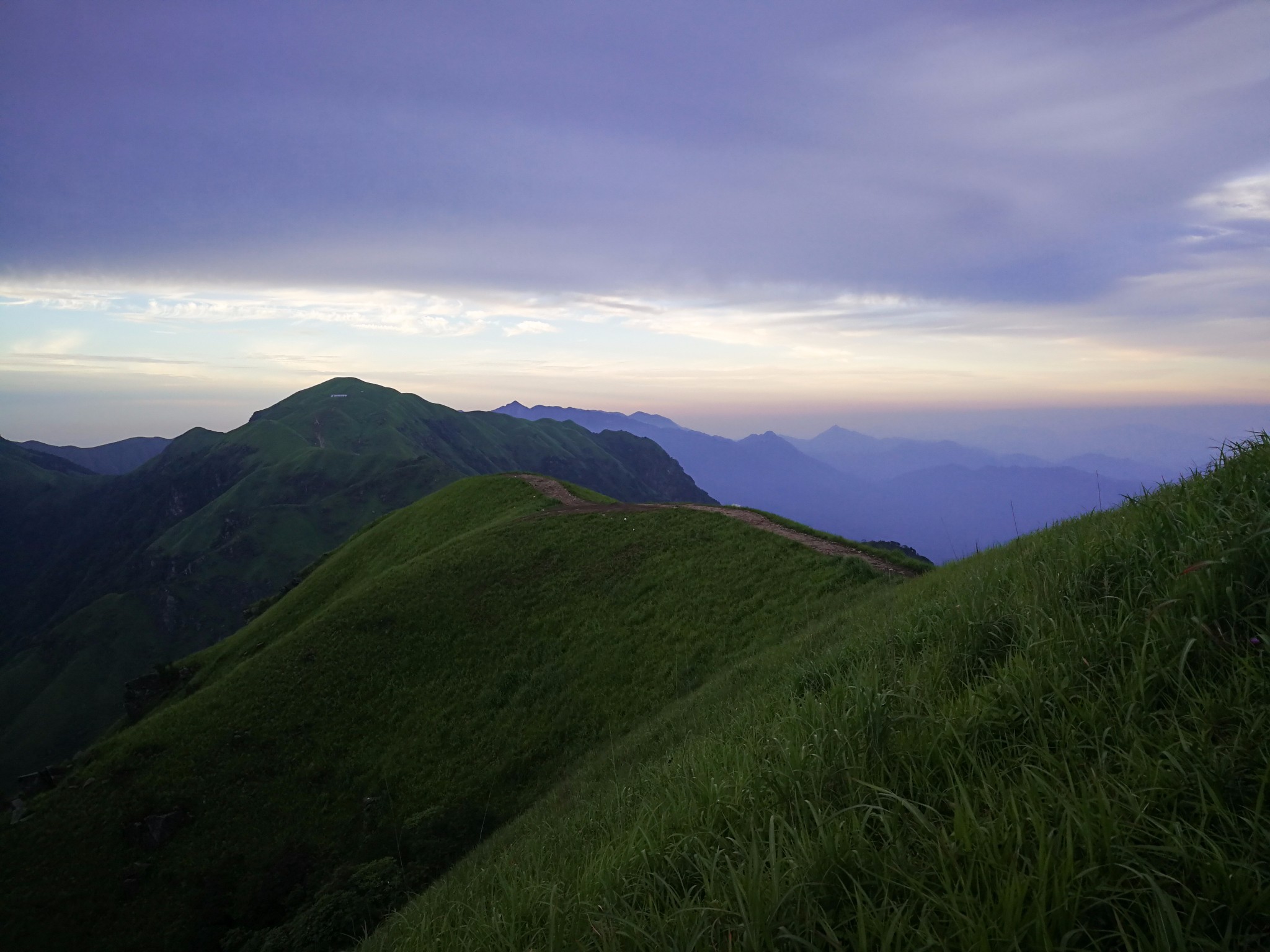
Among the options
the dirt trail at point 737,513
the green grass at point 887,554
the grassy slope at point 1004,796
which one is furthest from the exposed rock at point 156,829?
the green grass at point 887,554

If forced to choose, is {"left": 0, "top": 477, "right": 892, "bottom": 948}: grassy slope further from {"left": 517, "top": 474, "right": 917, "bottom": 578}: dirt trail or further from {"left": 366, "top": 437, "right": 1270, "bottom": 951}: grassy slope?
{"left": 366, "top": 437, "right": 1270, "bottom": 951}: grassy slope

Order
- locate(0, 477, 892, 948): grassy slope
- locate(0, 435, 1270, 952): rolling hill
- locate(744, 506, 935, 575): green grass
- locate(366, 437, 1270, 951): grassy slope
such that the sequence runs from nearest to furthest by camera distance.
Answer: locate(366, 437, 1270, 951): grassy slope, locate(0, 435, 1270, 952): rolling hill, locate(0, 477, 892, 948): grassy slope, locate(744, 506, 935, 575): green grass

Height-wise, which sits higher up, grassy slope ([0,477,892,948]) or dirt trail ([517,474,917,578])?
dirt trail ([517,474,917,578])

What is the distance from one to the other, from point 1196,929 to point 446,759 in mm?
22771

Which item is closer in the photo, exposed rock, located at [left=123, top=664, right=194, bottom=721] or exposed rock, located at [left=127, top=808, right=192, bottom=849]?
exposed rock, located at [left=127, top=808, right=192, bottom=849]

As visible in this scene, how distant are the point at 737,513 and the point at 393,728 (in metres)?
20.3

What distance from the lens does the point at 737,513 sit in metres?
34.9

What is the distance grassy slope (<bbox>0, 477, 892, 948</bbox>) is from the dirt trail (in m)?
1.19

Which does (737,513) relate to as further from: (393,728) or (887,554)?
(393,728)

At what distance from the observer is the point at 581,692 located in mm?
22391

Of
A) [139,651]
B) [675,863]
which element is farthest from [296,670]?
[139,651]

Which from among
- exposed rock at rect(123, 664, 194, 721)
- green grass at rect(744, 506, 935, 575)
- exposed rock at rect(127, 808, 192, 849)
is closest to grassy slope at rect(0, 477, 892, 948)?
exposed rock at rect(127, 808, 192, 849)

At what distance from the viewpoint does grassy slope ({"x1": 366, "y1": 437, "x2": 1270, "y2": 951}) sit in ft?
8.96

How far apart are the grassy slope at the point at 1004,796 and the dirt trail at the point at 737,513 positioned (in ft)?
58.7
